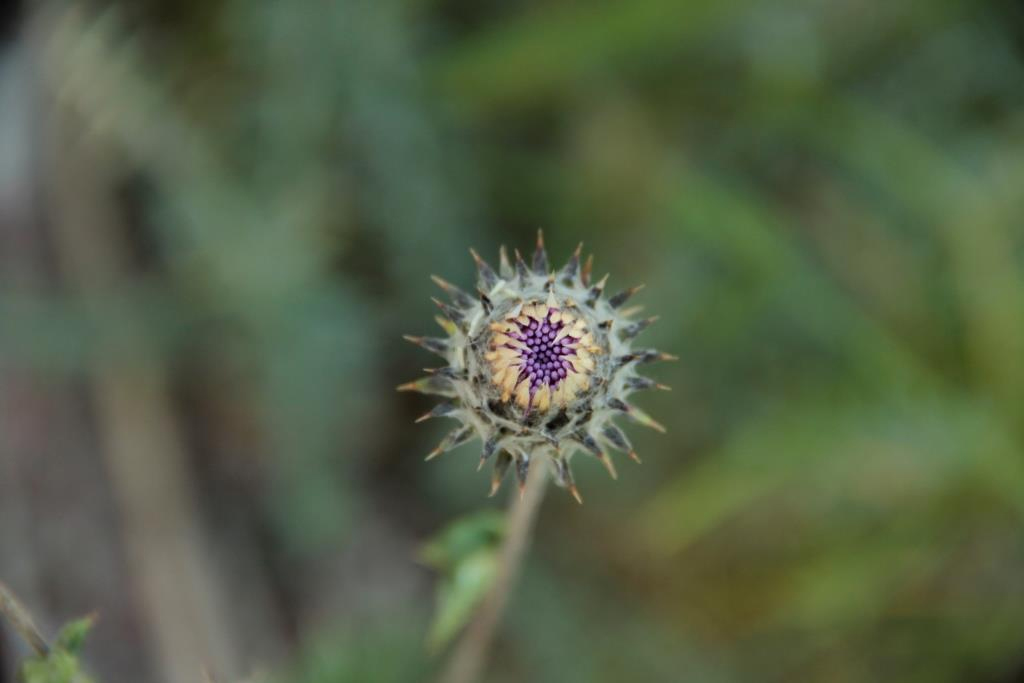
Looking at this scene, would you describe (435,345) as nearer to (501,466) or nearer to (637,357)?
(501,466)

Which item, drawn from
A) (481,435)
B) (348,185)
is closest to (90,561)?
(348,185)

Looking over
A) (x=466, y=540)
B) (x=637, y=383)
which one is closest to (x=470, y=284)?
(x=466, y=540)

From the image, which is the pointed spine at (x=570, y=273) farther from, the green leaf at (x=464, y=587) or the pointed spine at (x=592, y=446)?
the green leaf at (x=464, y=587)

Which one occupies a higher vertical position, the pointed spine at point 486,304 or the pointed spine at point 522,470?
the pointed spine at point 486,304

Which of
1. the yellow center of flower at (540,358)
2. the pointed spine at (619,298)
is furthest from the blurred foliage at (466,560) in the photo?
the pointed spine at (619,298)

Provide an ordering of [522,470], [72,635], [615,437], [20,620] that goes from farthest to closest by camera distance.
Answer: [615,437] < [522,470] < [72,635] < [20,620]

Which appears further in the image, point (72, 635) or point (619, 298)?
point (619, 298)

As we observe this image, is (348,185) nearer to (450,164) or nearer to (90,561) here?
(450,164)
